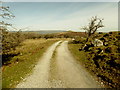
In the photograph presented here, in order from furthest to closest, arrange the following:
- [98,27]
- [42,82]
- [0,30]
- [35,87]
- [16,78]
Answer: [98,27] → [0,30] → [16,78] → [42,82] → [35,87]

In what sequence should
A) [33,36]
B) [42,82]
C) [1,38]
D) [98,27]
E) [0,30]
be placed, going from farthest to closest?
[33,36]
[98,27]
[1,38]
[0,30]
[42,82]

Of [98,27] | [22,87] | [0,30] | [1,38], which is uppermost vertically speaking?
[98,27]

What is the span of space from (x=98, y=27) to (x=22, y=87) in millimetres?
34964

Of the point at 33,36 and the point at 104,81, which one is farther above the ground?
the point at 33,36

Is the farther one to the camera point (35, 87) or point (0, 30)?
point (0, 30)

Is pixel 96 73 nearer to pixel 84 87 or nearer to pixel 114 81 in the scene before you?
pixel 114 81

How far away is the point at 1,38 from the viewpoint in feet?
51.3

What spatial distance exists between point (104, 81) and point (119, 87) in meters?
1.44

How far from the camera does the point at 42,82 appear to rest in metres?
10.7

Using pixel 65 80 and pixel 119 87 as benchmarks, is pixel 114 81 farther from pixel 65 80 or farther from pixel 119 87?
pixel 65 80

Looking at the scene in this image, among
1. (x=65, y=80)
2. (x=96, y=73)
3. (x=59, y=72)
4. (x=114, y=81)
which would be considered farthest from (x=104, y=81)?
(x=59, y=72)

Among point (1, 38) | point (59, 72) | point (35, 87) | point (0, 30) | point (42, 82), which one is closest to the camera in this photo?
point (35, 87)

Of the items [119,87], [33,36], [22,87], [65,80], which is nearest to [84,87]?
[65,80]

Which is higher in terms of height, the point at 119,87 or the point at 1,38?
the point at 1,38
